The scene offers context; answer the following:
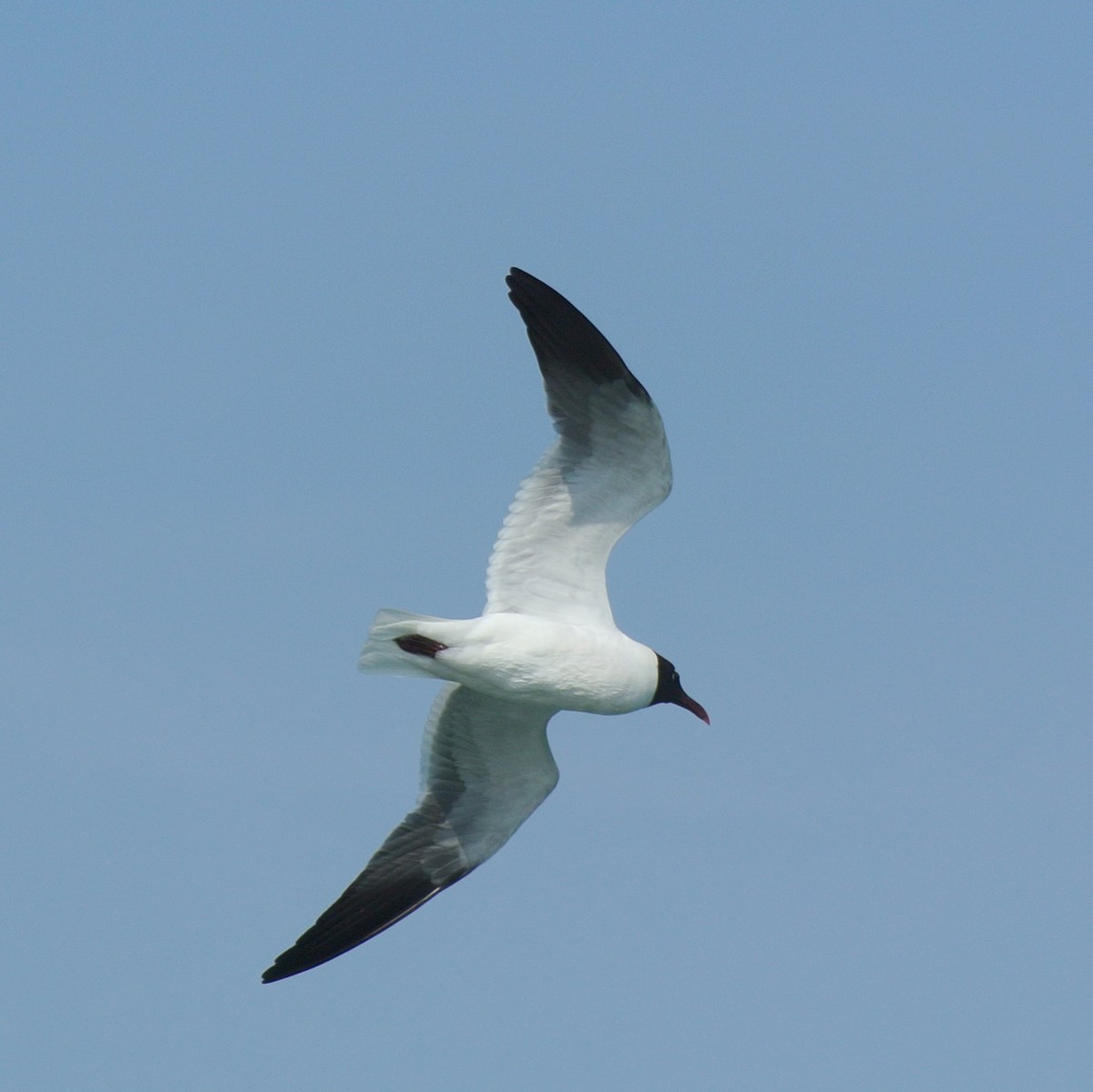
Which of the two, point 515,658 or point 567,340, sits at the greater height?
point 567,340

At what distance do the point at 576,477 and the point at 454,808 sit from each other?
9.13 feet

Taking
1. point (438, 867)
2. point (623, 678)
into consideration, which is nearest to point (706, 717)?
point (623, 678)

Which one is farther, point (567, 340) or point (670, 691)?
point (670, 691)

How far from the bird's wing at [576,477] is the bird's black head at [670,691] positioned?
0.70 metres

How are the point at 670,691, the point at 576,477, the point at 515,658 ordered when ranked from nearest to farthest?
the point at 515,658, the point at 576,477, the point at 670,691

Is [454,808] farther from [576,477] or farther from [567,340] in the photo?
[567,340]

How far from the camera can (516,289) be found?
41.0 feet

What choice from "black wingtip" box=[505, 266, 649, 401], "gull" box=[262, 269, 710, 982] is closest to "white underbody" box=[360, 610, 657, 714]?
"gull" box=[262, 269, 710, 982]

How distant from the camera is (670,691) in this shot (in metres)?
13.5

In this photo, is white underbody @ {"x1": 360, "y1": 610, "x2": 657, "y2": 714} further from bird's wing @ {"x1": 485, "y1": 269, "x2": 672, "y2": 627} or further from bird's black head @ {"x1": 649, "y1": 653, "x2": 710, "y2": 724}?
bird's black head @ {"x1": 649, "y1": 653, "x2": 710, "y2": 724}

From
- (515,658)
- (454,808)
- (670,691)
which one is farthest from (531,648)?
(454,808)

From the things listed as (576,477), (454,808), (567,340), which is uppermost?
(567,340)

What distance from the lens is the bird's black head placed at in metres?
13.3

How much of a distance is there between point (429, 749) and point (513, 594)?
1.64m
